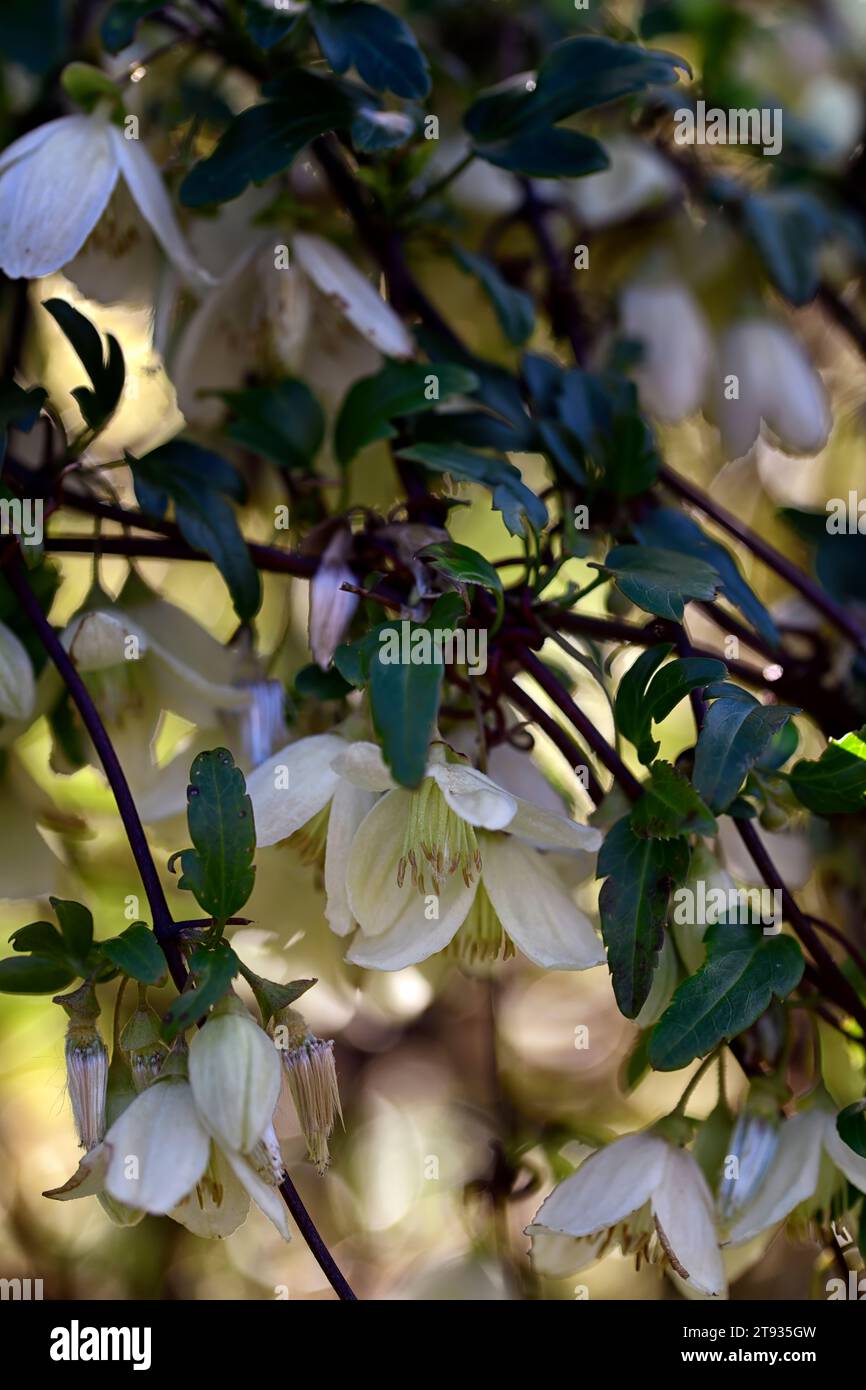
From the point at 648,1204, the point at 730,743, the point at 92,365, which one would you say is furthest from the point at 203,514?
the point at 648,1204

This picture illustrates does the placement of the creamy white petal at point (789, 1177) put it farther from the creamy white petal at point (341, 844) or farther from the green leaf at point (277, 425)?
the green leaf at point (277, 425)

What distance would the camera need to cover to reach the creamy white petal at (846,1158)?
1.81 feet

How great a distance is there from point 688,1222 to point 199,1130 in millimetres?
241

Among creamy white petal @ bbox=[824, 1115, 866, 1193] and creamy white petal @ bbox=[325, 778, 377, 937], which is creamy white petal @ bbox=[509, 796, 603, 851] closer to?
creamy white petal @ bbox=[325, 778, 377, 937]

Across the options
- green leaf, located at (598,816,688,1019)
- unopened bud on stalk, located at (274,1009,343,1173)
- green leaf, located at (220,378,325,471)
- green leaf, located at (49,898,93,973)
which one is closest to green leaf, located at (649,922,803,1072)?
green leaf, located at (598,816,688,1019)

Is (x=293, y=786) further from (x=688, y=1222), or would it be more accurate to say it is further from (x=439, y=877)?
(x=688, y=1222)

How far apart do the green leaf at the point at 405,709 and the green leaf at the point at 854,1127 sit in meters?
0.27

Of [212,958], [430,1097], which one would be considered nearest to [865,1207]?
[212,958]

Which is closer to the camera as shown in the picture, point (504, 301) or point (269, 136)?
point (269, 136)

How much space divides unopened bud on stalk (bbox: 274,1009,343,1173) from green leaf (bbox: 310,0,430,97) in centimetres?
47

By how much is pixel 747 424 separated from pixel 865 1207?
1.88 feet

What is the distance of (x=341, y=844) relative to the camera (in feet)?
1.78

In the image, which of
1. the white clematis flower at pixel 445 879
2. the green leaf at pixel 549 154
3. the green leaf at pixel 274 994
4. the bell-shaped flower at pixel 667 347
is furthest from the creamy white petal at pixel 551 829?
the bell-shaped flower at pixel 667 347

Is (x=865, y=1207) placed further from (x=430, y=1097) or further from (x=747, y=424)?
(x=430, y=1097)
